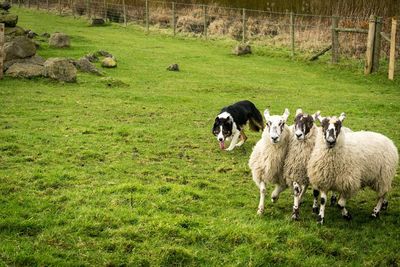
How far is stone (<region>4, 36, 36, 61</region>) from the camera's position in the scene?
17359mm

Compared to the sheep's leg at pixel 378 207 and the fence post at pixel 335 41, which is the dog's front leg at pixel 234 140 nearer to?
the sheep's leg at pixel 378 207

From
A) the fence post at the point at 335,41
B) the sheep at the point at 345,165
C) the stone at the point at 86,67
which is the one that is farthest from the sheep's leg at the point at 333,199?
the fence post at the point at 335,41

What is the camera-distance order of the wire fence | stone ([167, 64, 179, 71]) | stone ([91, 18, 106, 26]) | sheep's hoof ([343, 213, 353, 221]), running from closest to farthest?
sheep's hoof ([343, 213, 353, 221]) < stone ([167, 64, 179, 71]) < the wire fence < stone ([91, 18, 106, 26])

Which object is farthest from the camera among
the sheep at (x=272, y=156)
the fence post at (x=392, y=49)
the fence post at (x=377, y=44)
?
the fence post at (x=377, y=44)

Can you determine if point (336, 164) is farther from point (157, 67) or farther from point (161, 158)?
point (157, 67)

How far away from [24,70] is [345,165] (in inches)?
517

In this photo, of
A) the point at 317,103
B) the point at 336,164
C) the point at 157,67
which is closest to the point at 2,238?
the point at 336,164

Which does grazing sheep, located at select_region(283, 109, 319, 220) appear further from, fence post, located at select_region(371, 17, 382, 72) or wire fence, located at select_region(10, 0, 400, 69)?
wire fence, located at select_region(10, 0, 400, 69)

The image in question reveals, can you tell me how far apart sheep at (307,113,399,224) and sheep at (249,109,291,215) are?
50cm

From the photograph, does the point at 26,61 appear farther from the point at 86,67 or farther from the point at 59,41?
the point at 59,41

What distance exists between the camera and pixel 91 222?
21.4ft

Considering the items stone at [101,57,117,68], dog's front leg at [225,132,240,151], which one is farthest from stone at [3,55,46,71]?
dog's front leg at [225,132,240,151]

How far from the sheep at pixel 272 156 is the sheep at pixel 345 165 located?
0.50 m

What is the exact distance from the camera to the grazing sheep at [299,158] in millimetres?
7223
